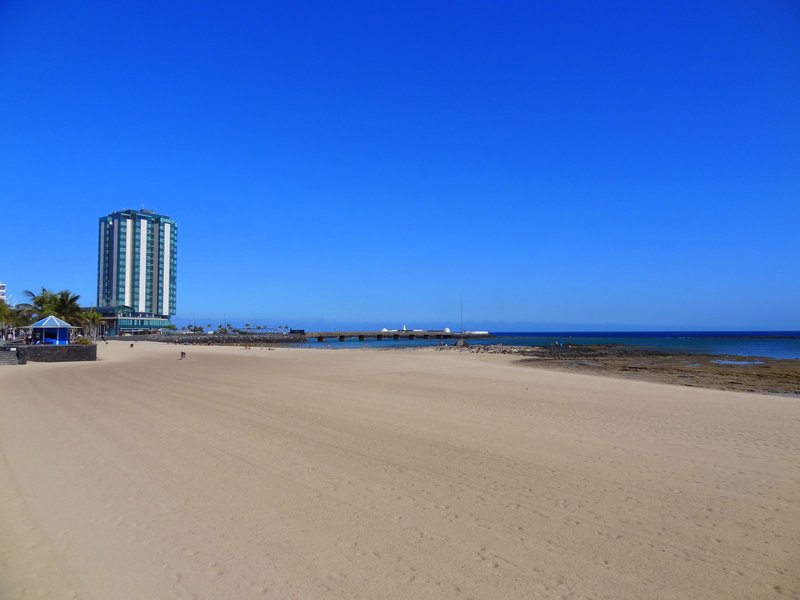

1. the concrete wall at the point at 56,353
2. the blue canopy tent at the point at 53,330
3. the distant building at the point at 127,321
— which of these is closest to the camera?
the concrete wall at the point at 56,353

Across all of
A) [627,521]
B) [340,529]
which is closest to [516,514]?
[627,521]

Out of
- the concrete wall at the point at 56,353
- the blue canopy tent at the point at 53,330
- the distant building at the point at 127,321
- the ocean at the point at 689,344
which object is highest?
the distant building at the point at 127,321

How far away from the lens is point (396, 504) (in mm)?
6164

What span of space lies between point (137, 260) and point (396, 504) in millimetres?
129651

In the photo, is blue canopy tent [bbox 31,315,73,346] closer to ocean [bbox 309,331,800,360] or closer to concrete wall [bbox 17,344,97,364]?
concrete wall [bbox 17,344,97,364]

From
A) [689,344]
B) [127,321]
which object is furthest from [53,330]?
[689,344]

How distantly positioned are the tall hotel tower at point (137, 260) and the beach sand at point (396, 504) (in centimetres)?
12033

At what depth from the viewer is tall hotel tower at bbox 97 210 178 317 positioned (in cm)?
11919

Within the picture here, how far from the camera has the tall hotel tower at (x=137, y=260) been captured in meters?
119

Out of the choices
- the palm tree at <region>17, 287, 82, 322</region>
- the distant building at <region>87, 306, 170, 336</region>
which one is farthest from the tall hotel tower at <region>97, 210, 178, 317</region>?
the palm tree at <region>17, 287, 82, 322</region>

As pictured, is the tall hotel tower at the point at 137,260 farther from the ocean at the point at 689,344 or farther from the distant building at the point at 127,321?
the ocean at the point at 689,344

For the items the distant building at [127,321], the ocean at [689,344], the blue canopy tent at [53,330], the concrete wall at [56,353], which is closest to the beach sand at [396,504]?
the concrete wall at [56,353]

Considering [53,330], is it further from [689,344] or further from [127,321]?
[689,344]

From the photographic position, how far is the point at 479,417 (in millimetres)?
12234
